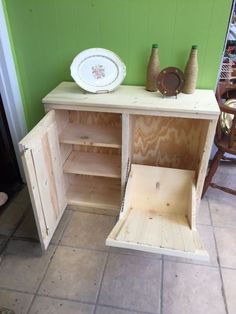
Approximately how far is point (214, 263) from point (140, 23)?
132 cm

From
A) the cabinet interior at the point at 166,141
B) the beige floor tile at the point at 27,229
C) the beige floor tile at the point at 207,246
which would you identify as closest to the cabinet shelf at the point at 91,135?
the cabinet interior at the point at 166,141

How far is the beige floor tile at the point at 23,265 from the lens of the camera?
125 centimetres

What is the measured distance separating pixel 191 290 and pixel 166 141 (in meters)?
0.82

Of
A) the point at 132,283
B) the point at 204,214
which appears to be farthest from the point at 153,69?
the point at 132,283

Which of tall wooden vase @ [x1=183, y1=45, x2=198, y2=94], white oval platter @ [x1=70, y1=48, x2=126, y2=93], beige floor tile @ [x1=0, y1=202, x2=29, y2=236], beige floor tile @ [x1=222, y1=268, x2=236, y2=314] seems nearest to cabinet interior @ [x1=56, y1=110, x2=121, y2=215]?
white oval platter @ [x1=70, y1=48, x2=126, y2=93]

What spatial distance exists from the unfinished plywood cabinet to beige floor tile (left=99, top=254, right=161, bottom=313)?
0.23 m

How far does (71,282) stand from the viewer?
4.11 feet

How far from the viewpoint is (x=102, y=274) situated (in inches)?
50.9

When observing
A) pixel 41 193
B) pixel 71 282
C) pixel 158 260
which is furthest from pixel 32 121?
pixel 158 260

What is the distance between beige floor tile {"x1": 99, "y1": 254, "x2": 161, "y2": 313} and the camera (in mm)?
1166

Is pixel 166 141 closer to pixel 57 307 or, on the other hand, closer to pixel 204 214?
pixel 204 214

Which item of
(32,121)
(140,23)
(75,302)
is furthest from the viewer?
(32,121)

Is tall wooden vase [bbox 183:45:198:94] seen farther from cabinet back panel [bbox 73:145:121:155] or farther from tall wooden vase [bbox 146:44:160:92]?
cabinet back panel [bbox 73:145:121:155]

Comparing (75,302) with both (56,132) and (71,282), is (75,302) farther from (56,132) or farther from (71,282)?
(56,132)
